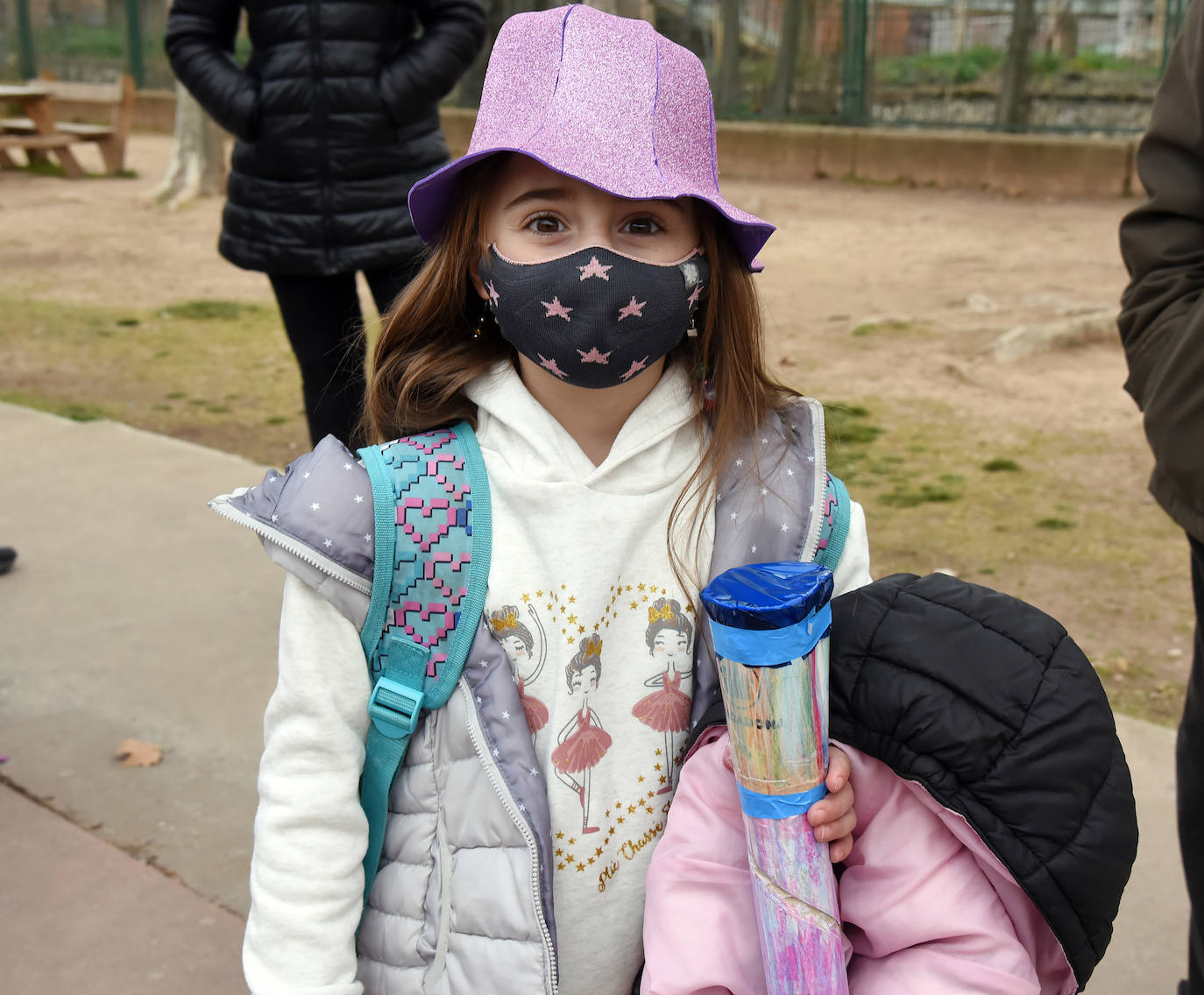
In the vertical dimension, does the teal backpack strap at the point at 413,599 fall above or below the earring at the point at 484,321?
below

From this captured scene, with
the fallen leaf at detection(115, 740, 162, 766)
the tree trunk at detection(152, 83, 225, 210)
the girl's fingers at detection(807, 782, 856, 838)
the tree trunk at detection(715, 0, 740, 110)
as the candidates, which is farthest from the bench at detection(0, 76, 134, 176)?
the girl's fingers at detection(807, 782, 856, 838)

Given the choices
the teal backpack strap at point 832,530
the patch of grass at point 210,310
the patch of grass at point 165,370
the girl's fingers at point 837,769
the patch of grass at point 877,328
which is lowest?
the patch of grass at point 210,310

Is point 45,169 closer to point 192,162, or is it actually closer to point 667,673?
point 192,162

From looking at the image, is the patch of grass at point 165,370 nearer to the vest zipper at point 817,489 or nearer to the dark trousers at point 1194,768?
the vest zipper at point 817,489

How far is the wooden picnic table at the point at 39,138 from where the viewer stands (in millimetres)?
15484

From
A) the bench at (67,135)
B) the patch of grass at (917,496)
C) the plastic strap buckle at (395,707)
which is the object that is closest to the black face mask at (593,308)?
the plastic strap buckle at (395,707)

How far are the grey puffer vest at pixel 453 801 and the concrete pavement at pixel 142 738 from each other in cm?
100

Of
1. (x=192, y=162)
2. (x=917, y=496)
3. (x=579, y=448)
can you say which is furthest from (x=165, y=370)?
(x=192, y=162)

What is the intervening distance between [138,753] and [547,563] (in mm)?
1889

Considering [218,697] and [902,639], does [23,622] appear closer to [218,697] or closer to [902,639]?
[218,697]

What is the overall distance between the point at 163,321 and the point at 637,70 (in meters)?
7.45

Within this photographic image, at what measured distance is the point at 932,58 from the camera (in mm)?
13852

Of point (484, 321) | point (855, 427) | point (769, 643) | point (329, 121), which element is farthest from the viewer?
point (855, 427)

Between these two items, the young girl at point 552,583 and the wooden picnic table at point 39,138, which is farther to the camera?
the wooden picnic table at point 39,138
